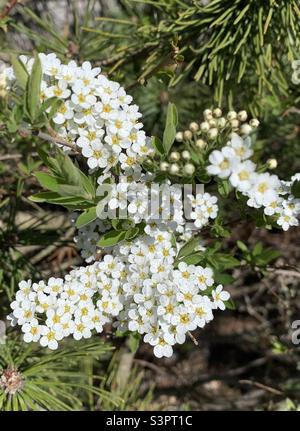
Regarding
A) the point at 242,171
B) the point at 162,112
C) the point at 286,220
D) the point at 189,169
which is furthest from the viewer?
the point at 162,112

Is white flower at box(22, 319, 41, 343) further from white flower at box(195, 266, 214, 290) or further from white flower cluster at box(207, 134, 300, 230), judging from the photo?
white flower cluster at box(207, 134, 300, 230)

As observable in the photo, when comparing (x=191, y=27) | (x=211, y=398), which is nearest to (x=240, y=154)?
(x=191, y=27)

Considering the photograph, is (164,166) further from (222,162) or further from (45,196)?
(45,196)

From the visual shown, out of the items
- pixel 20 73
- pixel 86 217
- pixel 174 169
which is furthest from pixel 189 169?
pixel 20 73

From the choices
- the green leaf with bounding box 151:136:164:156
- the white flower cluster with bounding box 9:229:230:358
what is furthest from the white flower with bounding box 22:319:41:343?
the green leaf with bounding box 151:136:164:156

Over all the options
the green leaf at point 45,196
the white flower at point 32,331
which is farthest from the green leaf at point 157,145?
the white flower at point 32,331
